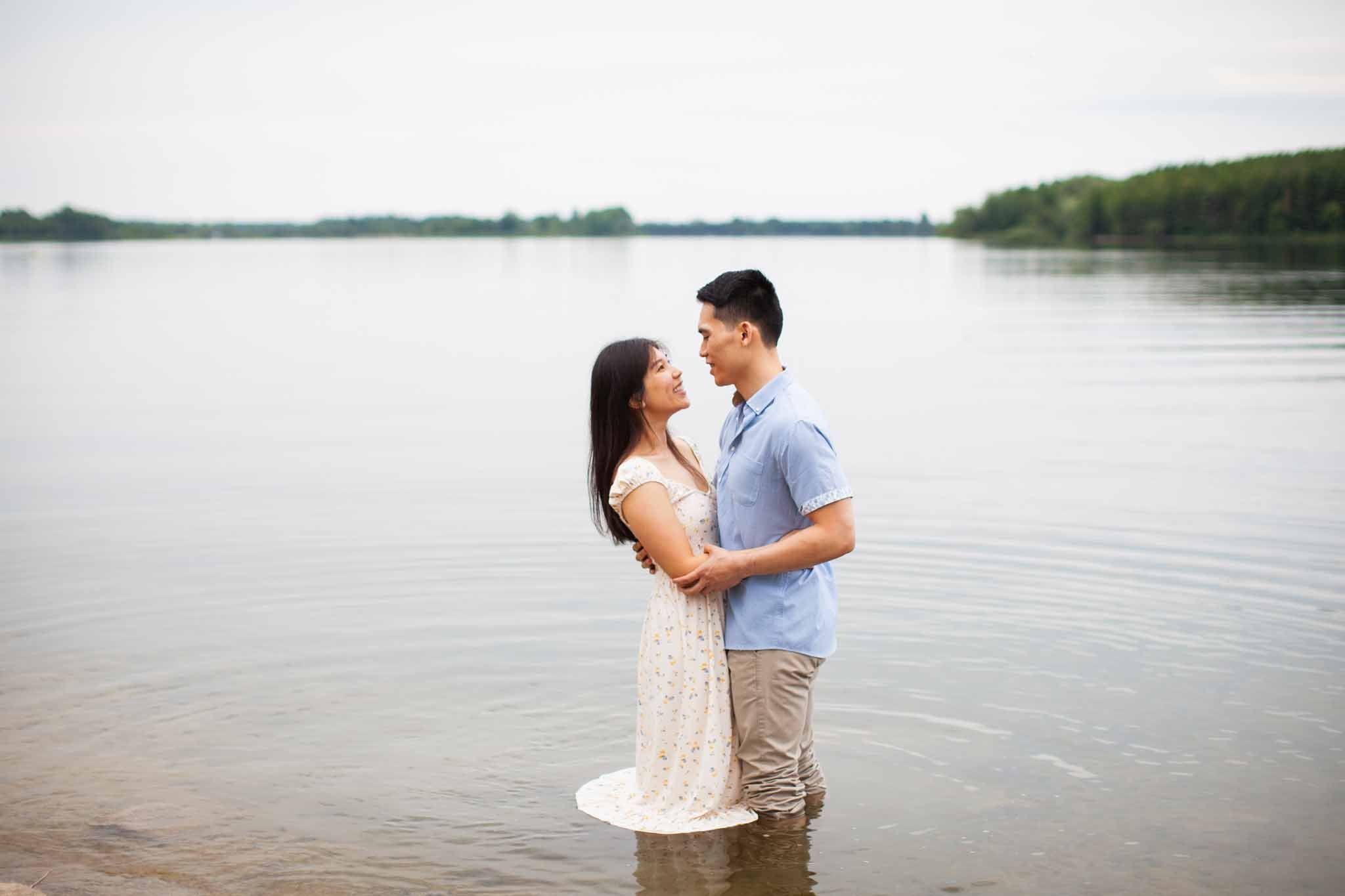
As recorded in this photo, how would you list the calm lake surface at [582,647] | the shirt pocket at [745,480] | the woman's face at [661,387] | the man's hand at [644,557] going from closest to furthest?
the shirt pocket at [745,480], the woman's face at [661,387], the man's hand at [644,557], the calm lake surface at [582,647]

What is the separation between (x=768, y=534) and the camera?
5168mm

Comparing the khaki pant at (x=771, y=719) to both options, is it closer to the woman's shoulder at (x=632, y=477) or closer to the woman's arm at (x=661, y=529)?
the woman's arm at (x=661, y=529)

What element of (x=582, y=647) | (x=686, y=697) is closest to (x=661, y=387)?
(x=686, y=697)

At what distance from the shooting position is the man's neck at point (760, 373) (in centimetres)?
516

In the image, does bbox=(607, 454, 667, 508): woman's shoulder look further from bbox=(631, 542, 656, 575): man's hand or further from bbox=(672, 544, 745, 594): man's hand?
bbox=(672, 544, 745, 594): man's hand

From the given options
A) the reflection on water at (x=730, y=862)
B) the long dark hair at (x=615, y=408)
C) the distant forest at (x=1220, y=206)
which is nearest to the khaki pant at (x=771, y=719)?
the reflection on water at (x=730, y=862)

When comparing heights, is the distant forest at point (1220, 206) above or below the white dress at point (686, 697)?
above

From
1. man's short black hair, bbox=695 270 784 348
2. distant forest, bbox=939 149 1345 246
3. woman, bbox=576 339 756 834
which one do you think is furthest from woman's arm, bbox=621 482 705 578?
distant forest, bbox=939 149 1345 246

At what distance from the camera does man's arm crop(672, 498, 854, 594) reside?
5.02 metres

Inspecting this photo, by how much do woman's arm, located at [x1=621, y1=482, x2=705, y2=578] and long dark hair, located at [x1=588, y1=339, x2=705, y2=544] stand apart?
0.17 m

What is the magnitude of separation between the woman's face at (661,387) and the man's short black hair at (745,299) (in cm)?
30

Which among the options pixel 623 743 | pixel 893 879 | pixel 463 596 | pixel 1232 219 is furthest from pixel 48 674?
pixel 1232 219

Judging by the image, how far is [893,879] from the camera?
5.52 metres

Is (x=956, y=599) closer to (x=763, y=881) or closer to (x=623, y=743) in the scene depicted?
(x=623, y=743)
